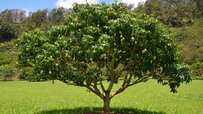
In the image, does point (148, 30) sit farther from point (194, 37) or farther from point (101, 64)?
point (194, 37)

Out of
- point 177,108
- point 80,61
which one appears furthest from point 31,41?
point 177,108

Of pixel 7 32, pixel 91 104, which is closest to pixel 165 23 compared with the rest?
pixel 7 32

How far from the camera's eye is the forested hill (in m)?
70.8

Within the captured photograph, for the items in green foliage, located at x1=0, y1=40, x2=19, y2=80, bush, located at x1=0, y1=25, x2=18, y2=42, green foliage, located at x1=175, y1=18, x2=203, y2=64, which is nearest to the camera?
green foliage, located at x1=0, y1=40, x2=19, y2=80

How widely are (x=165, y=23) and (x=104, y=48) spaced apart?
285 feet

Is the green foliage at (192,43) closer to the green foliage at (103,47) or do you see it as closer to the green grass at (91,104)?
the green grass at (91,104)

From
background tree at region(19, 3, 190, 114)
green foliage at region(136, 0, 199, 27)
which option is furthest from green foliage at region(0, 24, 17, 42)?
background tree at region(19, 3, 190, 114)

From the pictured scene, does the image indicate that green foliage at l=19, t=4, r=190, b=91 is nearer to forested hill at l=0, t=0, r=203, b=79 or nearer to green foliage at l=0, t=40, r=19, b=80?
green foliage at l=0, t=40, r=19, b=80

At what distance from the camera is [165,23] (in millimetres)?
97375

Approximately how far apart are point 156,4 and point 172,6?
498cm

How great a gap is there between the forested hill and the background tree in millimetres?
42257

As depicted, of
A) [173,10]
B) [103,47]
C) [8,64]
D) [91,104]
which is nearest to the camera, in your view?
[103,47]

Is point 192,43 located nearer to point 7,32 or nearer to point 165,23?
point 165,23

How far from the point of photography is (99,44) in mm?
12656
